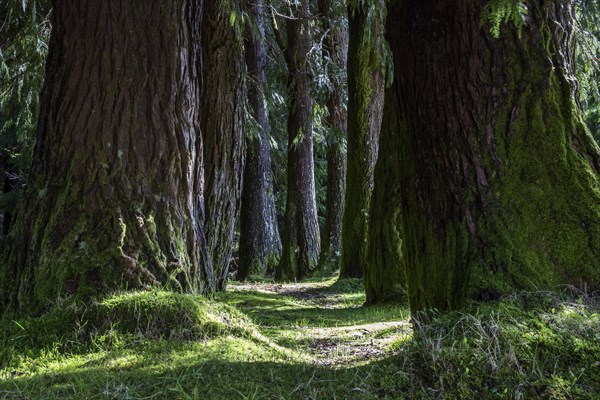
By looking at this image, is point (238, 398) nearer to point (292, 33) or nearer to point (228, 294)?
point (228, 294)

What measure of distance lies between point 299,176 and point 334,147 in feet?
3.10

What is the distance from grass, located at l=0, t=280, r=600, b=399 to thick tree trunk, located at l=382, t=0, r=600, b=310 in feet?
0.80

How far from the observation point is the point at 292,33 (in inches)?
488

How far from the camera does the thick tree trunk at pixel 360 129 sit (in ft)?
29.2

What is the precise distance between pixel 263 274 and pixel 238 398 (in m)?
10.2

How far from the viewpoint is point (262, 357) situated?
367 cm

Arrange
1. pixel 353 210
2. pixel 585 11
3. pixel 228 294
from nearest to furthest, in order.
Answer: pixel 585 11
pixel 228 294
pixel 353 210

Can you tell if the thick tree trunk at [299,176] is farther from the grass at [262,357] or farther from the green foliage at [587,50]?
the grass at [262,357]

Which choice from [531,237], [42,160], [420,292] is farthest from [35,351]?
[531,237]

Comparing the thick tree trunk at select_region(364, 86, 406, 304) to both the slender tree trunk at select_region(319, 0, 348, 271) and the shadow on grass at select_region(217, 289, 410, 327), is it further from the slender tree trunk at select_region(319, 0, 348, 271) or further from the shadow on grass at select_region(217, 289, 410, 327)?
the slender tree trunk at select_region(319, 0, 348, 271)

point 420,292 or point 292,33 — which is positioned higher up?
point 292,33

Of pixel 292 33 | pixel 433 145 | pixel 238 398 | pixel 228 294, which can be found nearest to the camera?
pixel 238 398

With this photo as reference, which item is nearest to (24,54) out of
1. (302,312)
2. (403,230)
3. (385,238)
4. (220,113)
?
(220,113)

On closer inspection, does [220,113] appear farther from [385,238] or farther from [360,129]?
[360,129]
